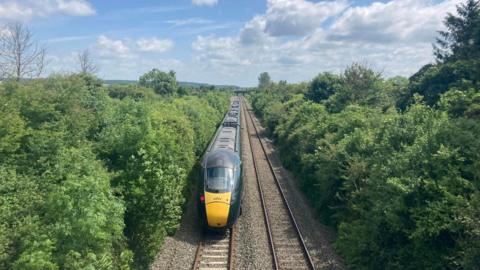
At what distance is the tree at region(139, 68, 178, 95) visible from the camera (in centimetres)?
7194

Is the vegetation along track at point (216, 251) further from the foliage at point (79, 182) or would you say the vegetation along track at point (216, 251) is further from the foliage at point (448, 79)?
the foliage at point (448, 79)

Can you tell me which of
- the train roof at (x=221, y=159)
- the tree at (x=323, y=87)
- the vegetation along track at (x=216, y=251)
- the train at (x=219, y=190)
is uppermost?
the tree at (x=323, y=87)

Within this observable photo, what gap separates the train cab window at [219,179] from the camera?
595 inches

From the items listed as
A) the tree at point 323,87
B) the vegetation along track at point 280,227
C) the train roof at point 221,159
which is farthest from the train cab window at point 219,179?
the tree at point 323,87

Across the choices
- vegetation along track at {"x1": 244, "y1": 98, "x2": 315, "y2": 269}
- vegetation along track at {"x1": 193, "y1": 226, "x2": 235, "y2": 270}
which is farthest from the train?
vegetation along track at {"x1": 244, "y1": 98, "x2": 315, "y2": 269}

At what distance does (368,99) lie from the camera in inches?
1308

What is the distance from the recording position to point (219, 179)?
15375 millimetres

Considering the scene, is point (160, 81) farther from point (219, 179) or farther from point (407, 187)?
point (407, 187)

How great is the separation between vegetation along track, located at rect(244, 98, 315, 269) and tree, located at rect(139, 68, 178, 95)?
4928 cm

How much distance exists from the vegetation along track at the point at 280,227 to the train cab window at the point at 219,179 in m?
3.14

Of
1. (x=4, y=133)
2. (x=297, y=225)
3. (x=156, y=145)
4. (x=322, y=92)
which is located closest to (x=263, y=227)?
(x=297, y=225)

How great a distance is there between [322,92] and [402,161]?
36.1 m

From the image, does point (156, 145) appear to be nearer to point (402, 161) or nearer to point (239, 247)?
point (239, 247)

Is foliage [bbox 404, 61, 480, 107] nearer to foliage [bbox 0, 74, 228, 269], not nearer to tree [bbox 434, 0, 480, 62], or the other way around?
tree [bbox 434, 0, 480, 62]
